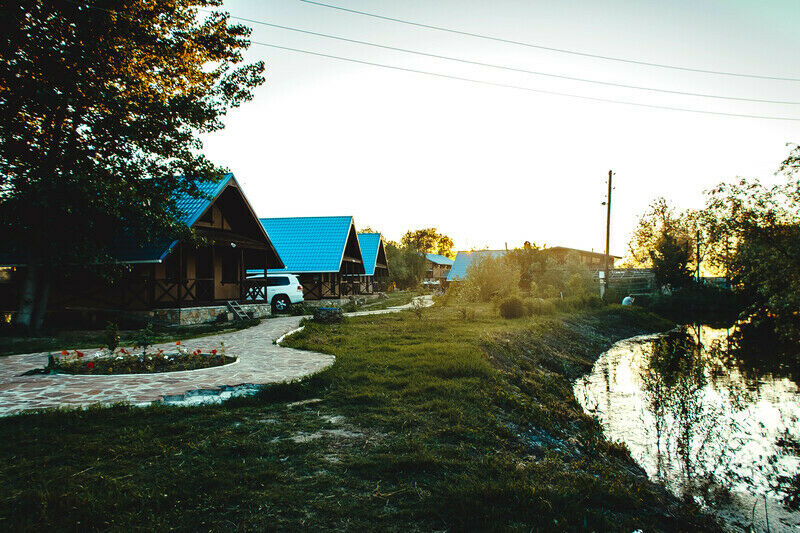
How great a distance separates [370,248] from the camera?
38.4m

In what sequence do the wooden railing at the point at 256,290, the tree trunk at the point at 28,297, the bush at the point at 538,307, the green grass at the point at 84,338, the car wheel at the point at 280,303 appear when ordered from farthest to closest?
the car wheel at the point at 280,303
the bush at the point at 538,307
the wooden railing at the point at 256,290
the tree trunk at the point at 28,297
the green grass at the point at 84,338

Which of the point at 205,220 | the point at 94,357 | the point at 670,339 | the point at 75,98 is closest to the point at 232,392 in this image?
the point at 94,357

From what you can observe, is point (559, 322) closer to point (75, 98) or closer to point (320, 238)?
point (320, 238)

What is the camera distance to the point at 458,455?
185 inches

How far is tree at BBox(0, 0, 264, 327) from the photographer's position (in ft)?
40.3

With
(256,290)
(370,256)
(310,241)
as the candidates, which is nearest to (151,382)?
(256,290)

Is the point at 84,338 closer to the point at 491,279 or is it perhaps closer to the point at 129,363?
the point at 129,363

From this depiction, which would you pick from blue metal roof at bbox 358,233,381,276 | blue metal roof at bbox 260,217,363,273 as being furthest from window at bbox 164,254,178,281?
blue metal roof at bbox 358,233,381,276

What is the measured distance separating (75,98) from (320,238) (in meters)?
16.4

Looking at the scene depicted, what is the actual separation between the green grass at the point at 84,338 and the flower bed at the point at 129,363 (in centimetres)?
70

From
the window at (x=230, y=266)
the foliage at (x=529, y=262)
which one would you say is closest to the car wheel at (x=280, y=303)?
the window at (x=230, y=266)

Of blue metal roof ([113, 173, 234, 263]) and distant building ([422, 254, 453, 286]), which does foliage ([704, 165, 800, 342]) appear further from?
distant building ([422, 254, 453, 286])

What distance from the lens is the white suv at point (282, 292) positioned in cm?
2292

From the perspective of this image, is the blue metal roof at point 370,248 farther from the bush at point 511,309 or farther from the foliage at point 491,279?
the bush at point 511,309
